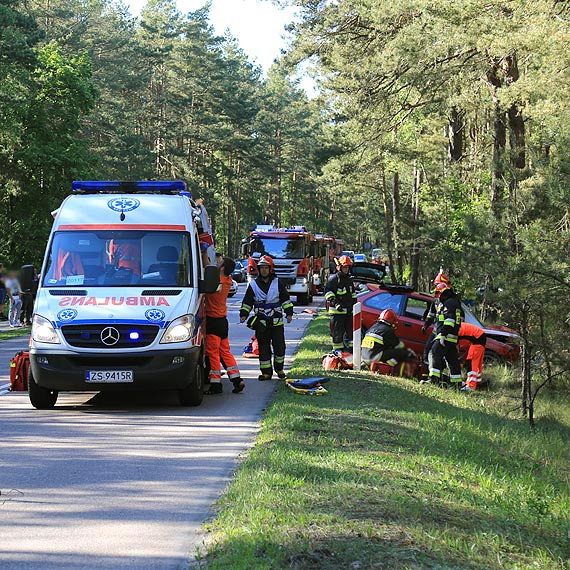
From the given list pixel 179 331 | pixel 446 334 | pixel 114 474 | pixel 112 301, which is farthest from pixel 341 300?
pixel 114 474

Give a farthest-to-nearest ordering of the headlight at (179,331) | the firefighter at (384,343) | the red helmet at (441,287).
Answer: the firefighter at (384,343)
the red helmet at (441,287)
the headlight at (179,331)

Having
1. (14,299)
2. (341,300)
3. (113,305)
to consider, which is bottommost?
(14,299)

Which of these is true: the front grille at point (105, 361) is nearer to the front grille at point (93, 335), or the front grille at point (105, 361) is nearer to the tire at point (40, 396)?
the front grille at point (93, 335)

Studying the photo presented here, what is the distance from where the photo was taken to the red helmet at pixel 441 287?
→ 16.5m

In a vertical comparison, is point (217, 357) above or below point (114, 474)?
above

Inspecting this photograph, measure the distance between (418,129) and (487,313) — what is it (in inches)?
632

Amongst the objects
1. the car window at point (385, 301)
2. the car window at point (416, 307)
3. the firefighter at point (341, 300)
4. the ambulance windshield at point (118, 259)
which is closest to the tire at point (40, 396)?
the ambulance windshield at point (118, 259)

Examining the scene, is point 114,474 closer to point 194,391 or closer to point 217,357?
point 194,391

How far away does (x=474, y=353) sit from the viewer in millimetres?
18000

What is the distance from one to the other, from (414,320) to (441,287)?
2.98 metres

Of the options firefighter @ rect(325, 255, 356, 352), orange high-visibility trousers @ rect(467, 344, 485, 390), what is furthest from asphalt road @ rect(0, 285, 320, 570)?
orange high-visibility trousers @ rect(467, 344, 485, 390)

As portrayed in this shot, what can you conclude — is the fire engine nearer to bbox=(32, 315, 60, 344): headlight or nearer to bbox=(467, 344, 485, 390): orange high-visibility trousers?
bbox=(467, 344, 485, 390): orange high-visibility trousers

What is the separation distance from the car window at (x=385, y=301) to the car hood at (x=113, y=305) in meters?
8.01

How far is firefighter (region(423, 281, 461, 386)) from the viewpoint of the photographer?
1636cm
